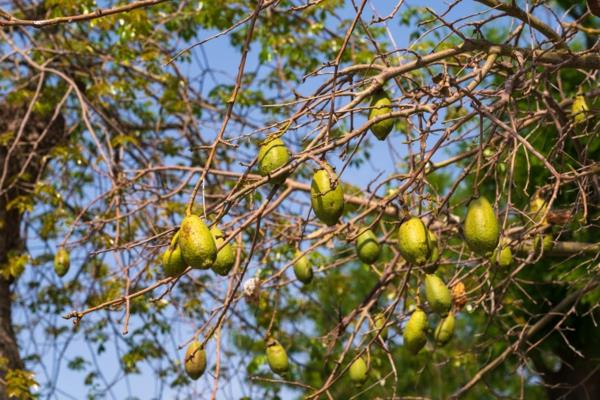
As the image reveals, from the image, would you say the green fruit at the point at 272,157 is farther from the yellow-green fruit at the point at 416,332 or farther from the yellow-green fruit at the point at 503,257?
the yellow-green fruit at the point at 503,257

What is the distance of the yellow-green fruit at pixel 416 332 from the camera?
2.50 m

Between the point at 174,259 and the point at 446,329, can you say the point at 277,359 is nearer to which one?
the point at 446,329

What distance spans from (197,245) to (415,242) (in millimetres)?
544

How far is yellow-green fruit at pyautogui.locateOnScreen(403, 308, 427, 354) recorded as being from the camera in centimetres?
250

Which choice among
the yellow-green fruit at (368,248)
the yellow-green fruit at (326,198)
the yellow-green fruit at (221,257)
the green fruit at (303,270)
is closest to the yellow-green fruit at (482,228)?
the yellow-green fruit at (326,198)

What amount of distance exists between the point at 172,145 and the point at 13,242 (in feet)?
3.98

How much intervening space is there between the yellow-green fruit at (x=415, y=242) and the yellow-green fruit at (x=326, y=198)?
0.63ft

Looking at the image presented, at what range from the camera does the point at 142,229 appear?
5184mm

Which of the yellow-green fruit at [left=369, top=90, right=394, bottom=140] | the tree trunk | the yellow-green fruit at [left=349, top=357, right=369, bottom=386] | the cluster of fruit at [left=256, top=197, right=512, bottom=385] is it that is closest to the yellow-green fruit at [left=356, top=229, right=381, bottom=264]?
the cluster of fruit at [left=256, top=197, right=512, bottom=385]

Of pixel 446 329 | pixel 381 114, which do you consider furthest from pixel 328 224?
pixel 446 329

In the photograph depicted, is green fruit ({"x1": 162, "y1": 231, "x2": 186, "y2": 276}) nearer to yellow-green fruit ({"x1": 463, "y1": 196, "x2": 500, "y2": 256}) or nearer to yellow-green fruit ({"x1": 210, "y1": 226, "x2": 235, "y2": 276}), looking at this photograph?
yellow-green fruit ({"x1": 210, "y1": 226, "x2": 235, "y2": 276})

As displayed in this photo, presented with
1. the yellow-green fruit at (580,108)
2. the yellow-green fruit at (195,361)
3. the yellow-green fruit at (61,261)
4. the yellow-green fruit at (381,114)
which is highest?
the yellow-green fruit at (61,261)

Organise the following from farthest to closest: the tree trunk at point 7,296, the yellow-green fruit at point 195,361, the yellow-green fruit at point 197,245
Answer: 1. the tree trunk at point 7,296
2. the yellow-green fruit at point 195,361
3. the yellow-green fruit at point 197,245

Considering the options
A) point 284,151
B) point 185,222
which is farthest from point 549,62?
point 185,222
